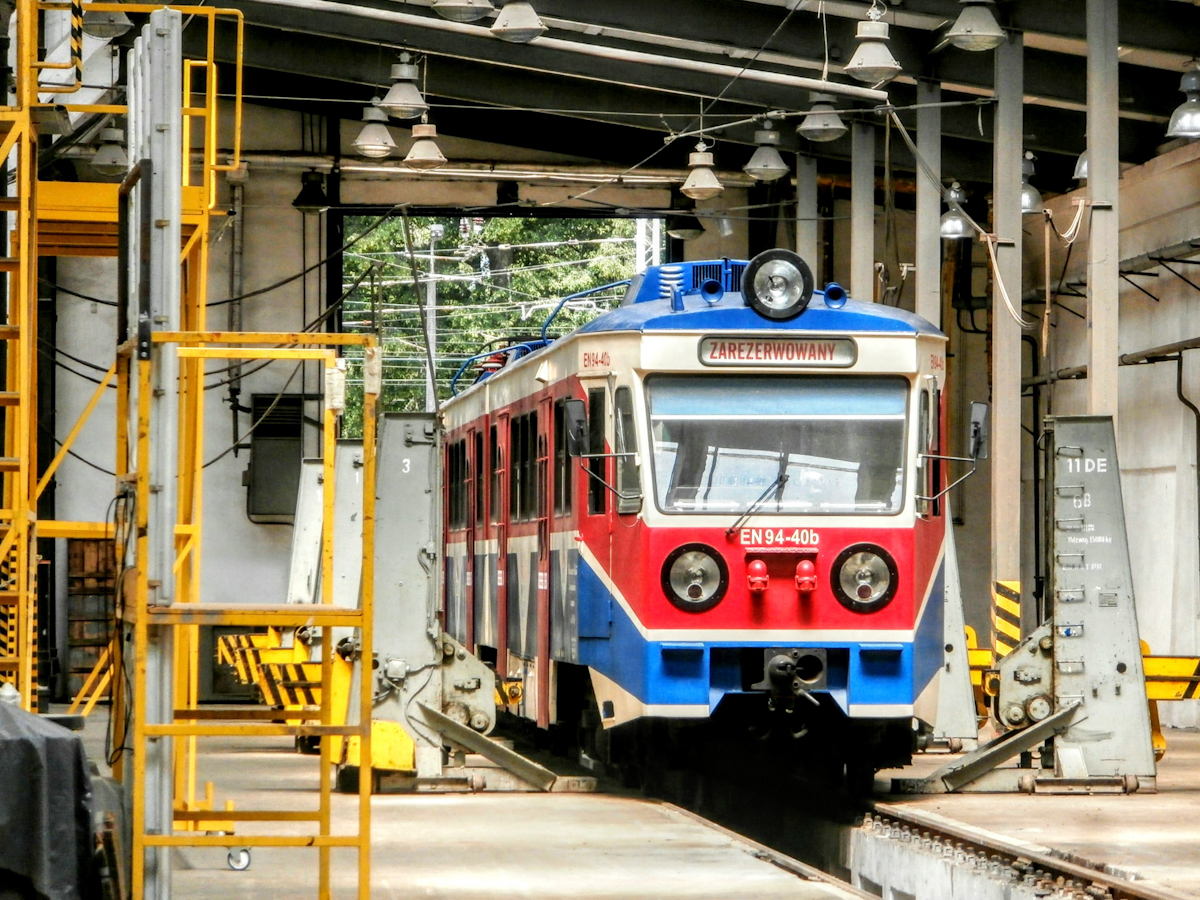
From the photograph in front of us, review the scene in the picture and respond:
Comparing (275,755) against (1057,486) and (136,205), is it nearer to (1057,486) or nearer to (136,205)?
(1057,486)

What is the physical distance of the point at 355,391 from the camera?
149ft

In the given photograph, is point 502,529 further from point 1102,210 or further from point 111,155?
point 111,155

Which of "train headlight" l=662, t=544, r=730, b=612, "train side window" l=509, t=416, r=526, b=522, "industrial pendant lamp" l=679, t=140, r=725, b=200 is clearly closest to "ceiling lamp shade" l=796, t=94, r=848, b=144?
"industrial pendant lamp" l=679, t=140, r=725, b=200

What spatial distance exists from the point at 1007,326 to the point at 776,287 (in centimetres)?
750

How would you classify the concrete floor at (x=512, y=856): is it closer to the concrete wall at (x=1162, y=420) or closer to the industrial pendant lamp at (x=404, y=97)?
the industrial pendant lamp at (x=404, y=97)

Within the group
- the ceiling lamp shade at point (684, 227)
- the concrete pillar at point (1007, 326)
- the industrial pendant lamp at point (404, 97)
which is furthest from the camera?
the ceiling lamp shade at point (684, 227)

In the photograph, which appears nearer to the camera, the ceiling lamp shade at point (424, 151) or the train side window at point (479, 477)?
the train side window at point (479, 477)

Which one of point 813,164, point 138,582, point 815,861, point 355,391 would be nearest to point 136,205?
point 138,582

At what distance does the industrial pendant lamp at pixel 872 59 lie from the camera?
16.5 m

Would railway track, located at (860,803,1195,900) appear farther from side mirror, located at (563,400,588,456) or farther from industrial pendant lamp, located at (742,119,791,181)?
industrial pendant lamp, located at (742,119,791,181)

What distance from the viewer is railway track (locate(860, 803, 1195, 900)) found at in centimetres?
916

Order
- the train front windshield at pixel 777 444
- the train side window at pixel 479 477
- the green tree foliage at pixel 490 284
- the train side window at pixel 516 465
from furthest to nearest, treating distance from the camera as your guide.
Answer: the green tree foliage at pixel 490 284, the train side window at pixel 479 477, the train side window at pixel 516 465, the train front windshield at pixel 777 444

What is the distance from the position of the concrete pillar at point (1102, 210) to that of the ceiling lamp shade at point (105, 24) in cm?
812

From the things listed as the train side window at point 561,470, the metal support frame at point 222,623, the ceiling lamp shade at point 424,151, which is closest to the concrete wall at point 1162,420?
the ceiling lamp shade at point 424,151
